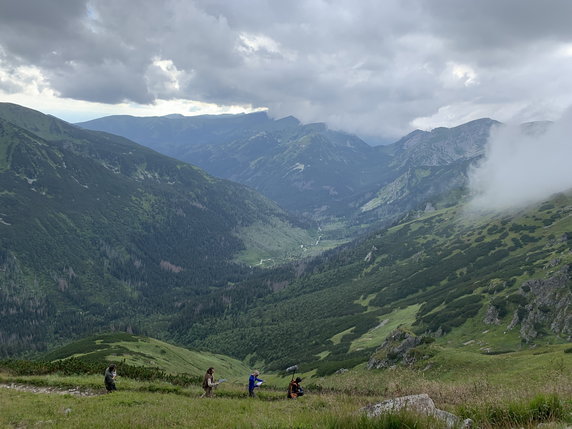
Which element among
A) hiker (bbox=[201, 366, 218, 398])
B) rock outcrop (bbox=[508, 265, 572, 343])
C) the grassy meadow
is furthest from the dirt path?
rock outcrop (bbox=[508, 265, 572, 343])

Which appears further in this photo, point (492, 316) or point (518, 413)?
point (492, 316)

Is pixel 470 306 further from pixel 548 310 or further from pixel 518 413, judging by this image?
pixel 518 413

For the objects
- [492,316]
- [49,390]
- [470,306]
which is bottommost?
[470,306]

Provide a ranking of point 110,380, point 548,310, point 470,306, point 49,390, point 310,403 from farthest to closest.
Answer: point 470,306 → point 548,310 → point 49,390 → point 110,380 → point 310,403

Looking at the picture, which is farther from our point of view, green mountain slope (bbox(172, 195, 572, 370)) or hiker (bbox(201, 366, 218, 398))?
green mountain slope (bbox(172, 195, 572, 370))

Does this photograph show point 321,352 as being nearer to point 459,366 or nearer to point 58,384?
point 459,366

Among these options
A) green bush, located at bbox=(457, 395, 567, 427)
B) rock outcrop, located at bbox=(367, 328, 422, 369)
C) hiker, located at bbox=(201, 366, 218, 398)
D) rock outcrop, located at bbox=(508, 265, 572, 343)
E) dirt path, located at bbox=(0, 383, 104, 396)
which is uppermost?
green bush, located at bbox=(457, 395, 567, 427)

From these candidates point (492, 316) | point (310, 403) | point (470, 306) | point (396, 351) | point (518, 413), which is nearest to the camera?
point (518, 413)

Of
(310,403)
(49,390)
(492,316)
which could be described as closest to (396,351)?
(492,316)

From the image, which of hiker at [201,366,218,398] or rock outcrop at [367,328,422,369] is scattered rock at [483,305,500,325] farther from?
hiker at [201,366,218,398]

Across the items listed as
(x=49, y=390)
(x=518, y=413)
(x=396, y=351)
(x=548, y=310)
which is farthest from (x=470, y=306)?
(x=518, y=413)

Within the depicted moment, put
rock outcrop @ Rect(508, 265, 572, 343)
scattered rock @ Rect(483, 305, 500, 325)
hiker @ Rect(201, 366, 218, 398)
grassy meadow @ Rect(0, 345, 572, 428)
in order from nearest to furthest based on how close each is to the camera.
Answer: grassy meadow @ Rect(0, 345, 572, 428)
hiker @ Rect(201, 366, 218, 398)
rock outcrop @ Rect(508, 265, 572, 343)
scattered rock @ Rect(483, 305, 500, 325)

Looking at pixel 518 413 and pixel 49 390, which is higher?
pixel 518 413

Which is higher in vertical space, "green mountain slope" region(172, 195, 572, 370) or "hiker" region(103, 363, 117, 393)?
"hiker" region(103, 363, 117, 393)
